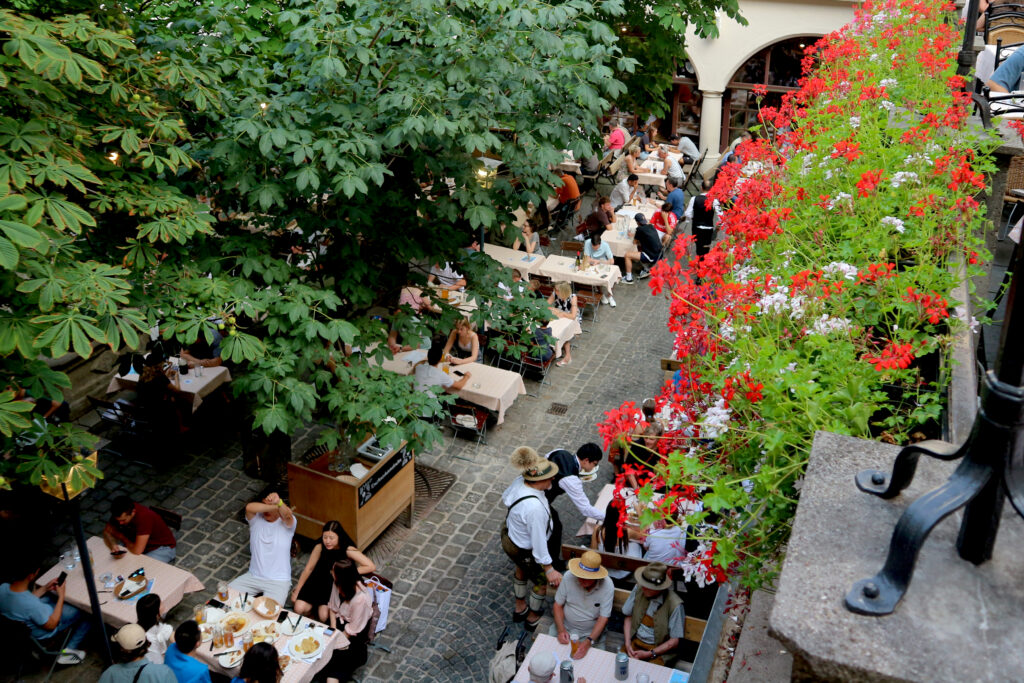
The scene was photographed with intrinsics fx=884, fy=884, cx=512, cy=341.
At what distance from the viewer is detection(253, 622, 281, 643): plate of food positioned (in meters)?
7.70

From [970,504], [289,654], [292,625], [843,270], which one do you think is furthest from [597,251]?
[970,504]

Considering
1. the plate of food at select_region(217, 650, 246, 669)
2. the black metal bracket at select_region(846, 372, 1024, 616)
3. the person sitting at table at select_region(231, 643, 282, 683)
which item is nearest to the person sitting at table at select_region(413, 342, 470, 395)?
the plate of food at select_region(217, 650, 246, 669)

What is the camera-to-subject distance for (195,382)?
11.4 meters

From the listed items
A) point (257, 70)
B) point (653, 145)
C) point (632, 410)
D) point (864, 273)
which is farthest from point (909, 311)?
point (653, 145)

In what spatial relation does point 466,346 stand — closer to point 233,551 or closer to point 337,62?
point 233,551

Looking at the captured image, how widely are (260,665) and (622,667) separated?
2.81 meters

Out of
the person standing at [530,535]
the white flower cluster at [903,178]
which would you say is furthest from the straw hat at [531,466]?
the white flower cluster at [903,178]

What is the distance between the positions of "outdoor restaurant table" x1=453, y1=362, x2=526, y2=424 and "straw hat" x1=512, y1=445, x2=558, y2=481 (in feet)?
9.57

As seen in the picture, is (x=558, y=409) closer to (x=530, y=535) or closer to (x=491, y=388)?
(x=491, y=388)

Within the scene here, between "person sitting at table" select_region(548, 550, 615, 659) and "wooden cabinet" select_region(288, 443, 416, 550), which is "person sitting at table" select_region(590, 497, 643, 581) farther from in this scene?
"wooden cabinet" select_region(288, 443, 416, 550)

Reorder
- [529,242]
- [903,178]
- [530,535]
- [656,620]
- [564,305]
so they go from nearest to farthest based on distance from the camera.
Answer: [903,178] < [656,620] < [530,535] < [564,305] < [529,242]

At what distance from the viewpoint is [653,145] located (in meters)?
21.2

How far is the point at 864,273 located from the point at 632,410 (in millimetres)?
1420

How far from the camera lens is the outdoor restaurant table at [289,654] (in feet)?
24.4
